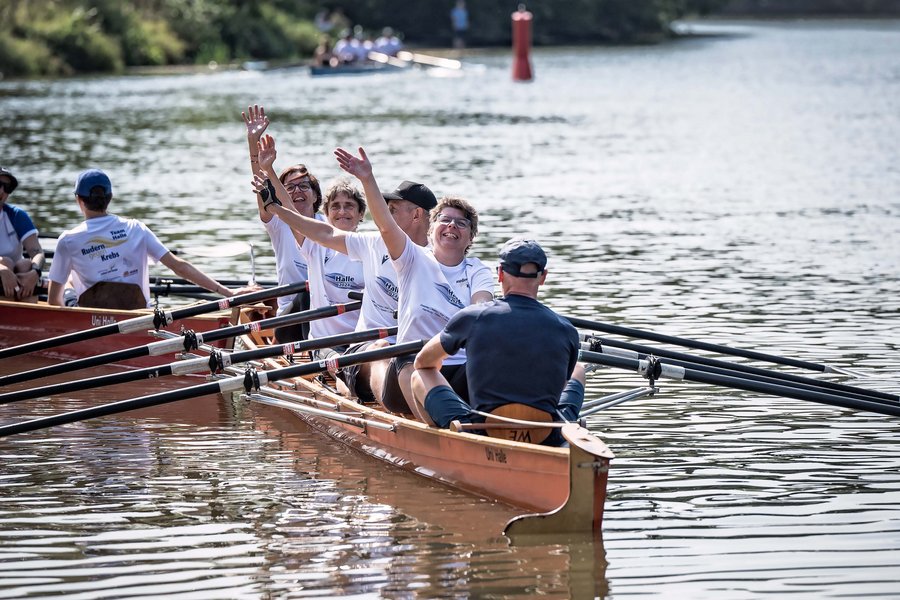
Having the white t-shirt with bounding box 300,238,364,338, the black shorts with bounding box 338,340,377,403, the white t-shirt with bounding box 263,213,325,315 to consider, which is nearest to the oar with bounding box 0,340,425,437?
the black shorts with bounding box 338,340,377,403

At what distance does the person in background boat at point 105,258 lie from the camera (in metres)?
12.9

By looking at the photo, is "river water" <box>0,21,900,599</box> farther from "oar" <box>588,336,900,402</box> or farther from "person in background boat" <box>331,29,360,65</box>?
"person in background boat" <box>331,29,360,65</box>

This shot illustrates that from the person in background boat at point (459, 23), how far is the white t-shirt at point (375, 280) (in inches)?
2641

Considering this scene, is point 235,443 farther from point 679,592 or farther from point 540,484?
point 679,592

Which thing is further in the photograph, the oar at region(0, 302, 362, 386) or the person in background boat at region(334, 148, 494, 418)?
the oar at region(0, 302, 362, 386)

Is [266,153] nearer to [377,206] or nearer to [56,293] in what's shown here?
[377,206]

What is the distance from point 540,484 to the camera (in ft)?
27.9

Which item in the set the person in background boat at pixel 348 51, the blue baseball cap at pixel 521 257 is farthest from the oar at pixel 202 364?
the person in background boat at pixel 348 51

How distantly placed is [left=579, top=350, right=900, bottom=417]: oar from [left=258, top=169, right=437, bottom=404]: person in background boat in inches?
56.3

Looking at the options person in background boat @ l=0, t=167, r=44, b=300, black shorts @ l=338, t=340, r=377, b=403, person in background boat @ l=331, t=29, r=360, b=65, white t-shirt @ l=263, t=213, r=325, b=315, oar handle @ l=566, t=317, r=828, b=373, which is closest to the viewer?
black shorts @ l=338, t=340, r=377, b=403

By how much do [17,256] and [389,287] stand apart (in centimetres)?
546

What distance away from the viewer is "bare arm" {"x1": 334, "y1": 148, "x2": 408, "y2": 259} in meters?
9.19

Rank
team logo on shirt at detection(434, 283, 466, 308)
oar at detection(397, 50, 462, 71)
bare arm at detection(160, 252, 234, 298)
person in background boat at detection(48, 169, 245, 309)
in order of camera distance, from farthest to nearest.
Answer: oar at detection(397, 50, 462, 71), bare arm at detection(160, 252, 234, 298), person in background boat at detection(48, 169, 245, 309), team logo on shirt at detection(434, 283, 466, 308)

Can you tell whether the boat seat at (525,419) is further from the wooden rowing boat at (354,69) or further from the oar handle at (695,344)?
the wooden rowing boat at (354,69)
